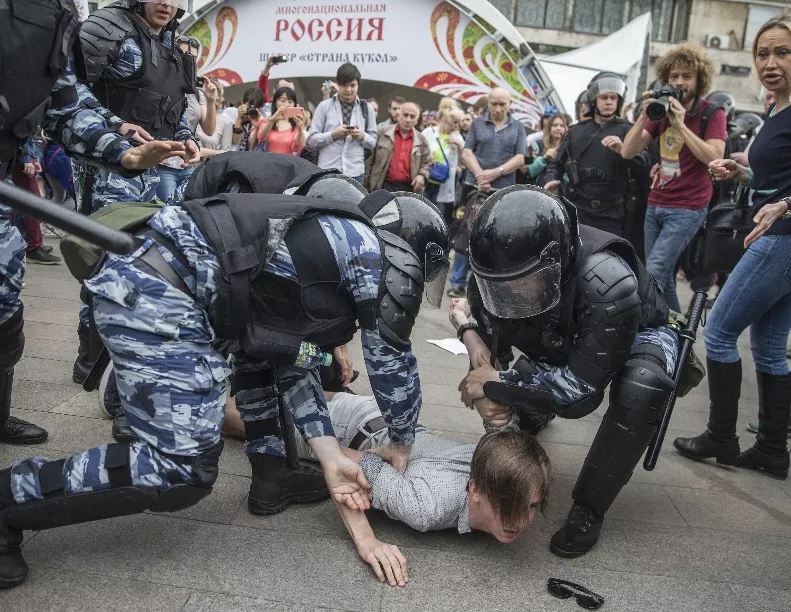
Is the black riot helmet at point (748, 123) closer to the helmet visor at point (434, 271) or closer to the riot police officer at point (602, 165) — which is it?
the riot police officer at point (602, 165)

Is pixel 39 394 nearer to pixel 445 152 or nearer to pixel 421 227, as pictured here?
pixel 421 227

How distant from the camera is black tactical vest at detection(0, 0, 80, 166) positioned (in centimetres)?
215

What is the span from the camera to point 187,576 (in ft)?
6.68

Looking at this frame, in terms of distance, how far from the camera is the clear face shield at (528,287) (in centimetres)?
227

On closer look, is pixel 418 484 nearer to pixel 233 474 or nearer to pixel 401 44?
pixel 233 474

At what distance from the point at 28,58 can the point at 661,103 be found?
3010 millimetres

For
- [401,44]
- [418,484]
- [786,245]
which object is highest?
[401,44]

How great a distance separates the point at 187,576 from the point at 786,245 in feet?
7.69

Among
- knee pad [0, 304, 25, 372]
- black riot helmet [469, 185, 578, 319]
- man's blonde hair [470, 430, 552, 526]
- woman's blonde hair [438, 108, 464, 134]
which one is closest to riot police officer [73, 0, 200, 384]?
knee pad [0, 304, 25, 372]

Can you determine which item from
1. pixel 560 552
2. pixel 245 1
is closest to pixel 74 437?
pixel 560 552

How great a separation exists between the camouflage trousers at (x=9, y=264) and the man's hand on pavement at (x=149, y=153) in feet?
1.36

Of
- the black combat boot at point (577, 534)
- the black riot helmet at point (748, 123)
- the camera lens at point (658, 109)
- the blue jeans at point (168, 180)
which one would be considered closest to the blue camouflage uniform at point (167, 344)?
the black combat boot at point (577, 534)

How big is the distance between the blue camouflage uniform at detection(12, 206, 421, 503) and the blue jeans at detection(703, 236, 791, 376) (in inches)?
65.1

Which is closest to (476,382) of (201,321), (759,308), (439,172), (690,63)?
(201,321)
